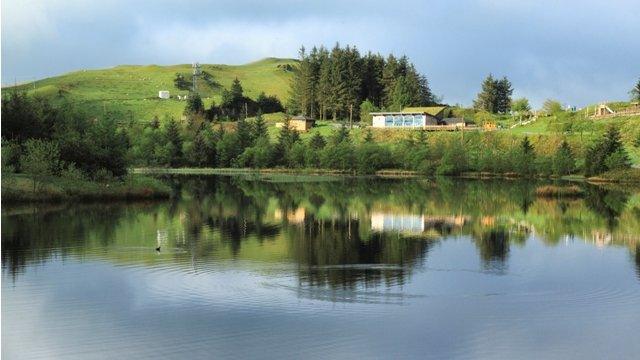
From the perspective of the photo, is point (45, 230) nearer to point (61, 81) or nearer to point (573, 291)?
point (573, 291)

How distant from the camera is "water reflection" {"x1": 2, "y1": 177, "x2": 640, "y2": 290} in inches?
1054

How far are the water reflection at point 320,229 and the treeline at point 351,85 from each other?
8600 cm

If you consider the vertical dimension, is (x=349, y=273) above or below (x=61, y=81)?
below

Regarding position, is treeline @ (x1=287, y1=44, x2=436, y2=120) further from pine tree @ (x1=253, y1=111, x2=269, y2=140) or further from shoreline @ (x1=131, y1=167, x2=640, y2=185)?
shoreline @ (x1=131, y1=167, x2=640, y2=185)

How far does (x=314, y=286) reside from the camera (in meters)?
22.0

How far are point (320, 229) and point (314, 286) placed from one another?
1466cm

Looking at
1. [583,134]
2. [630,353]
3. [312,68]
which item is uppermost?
[312,68]

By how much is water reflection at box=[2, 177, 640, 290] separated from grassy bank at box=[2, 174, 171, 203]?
9.44 feet

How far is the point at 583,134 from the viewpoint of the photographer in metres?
110

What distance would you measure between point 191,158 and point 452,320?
347ft

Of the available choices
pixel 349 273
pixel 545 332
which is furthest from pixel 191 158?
pixel 545 332

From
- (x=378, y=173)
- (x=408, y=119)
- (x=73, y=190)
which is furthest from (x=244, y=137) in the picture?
(x=73, y=190)

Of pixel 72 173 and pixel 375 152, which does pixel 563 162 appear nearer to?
pixel 375 152

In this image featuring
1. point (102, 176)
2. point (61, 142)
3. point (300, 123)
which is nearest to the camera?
point (61, 142)
